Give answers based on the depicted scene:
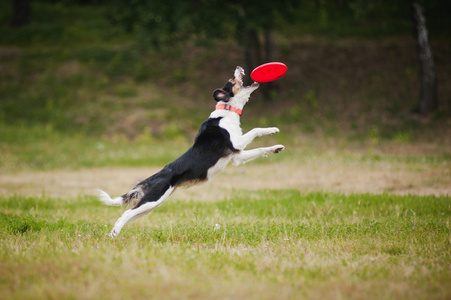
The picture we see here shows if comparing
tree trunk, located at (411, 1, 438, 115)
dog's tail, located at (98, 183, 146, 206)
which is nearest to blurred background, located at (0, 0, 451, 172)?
tree trunk, located at (411, 1, 438, 115)

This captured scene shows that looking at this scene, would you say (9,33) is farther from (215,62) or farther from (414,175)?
(414,175)

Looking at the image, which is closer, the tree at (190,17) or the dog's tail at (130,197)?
the dog's tail at (130,197)

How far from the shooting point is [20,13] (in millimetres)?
31016

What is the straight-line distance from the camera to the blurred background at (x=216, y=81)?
17438 mm

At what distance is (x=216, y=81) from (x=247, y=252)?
19.6 m

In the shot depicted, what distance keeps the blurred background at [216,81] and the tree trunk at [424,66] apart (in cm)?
4

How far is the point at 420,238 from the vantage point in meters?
5.54

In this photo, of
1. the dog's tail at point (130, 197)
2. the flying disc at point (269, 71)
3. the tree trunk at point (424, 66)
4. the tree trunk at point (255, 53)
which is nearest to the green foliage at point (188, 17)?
the tree trunk at point (255, 53)

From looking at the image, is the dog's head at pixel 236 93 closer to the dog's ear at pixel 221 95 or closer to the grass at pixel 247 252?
the dog's ear at pixel 221 95

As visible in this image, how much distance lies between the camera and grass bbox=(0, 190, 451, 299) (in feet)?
12.5

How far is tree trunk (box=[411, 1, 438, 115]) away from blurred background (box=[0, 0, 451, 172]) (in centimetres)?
4

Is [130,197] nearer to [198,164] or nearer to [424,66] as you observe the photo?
[198,164]

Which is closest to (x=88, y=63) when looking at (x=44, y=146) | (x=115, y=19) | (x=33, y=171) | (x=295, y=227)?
(x=115, y=19)

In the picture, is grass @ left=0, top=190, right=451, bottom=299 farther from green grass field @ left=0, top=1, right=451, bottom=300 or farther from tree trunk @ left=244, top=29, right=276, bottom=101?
tree trunk @ left=244, top=29, right=276, bottom=101
